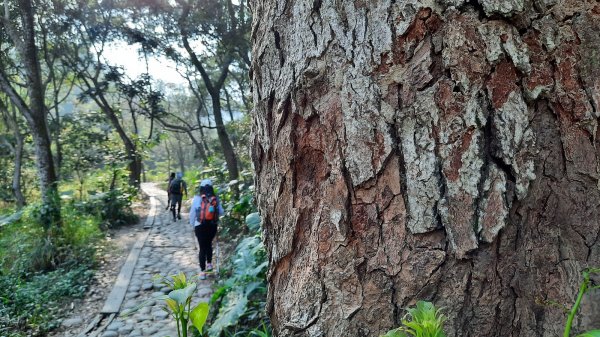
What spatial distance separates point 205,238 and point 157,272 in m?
1.39

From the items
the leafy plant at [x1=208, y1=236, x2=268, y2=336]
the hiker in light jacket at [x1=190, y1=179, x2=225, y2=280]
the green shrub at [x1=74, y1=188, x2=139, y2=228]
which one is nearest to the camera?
the leafy plant at [x1=208, y1=236, x2=268, y2=336]

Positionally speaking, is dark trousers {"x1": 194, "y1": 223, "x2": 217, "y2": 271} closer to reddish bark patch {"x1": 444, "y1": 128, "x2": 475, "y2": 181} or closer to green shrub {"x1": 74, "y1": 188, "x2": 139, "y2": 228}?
green shrub {"x1": 74, "y1": 188, "x2": 139, "y2": 228}

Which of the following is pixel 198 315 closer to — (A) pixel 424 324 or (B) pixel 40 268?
(A) pixel 424 324

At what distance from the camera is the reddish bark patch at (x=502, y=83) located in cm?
124

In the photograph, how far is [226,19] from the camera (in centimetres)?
1248

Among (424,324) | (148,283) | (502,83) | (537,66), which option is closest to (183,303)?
(424,324)

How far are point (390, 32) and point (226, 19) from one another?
12.1 metres

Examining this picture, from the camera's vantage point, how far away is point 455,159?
1.24m

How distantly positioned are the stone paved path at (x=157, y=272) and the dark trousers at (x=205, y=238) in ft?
1.19

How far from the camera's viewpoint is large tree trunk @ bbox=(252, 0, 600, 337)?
4.06 feet

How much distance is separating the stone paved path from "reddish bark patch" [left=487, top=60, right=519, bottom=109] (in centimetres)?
422

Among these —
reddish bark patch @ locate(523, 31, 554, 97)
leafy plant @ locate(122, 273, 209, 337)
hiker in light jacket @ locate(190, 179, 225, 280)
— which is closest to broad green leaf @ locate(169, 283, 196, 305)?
leafy plant @ locate(122, 273, 209, 337)

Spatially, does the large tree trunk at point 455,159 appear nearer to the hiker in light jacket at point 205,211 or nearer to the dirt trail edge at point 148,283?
the dirt trail edge at point 148,283

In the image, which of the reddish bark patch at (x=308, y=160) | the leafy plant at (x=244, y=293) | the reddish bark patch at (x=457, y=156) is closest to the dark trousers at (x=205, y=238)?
the leafy plant at (x=244, y=293)
